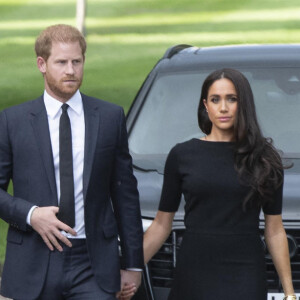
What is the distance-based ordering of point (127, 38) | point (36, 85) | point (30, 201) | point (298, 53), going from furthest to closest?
point (127, 38), point (36, 85), point (298, 53), point (30, 201)

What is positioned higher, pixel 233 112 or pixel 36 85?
pixel 233 112

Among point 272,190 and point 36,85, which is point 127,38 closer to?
point 36,85

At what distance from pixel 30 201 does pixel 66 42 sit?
26.7 inches

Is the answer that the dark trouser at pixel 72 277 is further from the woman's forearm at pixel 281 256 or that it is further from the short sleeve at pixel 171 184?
the woman's forearm at pixel 281 256

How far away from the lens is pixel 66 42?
15.9 feet

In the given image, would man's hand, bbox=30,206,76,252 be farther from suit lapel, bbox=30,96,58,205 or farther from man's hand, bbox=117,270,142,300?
man's hand, bbox=117,270,142,300

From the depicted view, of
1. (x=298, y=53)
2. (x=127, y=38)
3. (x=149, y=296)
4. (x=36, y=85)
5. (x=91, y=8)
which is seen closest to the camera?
(x=149, y=296)

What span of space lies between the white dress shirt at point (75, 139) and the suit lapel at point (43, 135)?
3cm

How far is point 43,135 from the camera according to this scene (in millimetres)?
4828

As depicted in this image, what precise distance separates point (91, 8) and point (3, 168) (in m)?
34.2

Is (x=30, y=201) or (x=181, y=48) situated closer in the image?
(x=30, y=201)

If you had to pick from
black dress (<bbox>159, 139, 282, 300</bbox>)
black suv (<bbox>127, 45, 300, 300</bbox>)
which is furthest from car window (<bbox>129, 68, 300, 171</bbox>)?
black dress (<bbox>159, 139, 282, 300</bbox>)

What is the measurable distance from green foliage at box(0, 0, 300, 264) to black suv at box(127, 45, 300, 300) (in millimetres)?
12604

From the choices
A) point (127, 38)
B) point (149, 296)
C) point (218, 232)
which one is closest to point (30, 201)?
point (218, 232)
